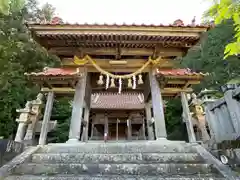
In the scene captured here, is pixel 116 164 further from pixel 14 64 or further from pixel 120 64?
pixel 14 64

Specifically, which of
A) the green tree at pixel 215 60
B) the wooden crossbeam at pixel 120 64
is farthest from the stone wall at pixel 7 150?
the green tree at pixel 215 60

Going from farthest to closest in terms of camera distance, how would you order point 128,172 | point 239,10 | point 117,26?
1. point 117,26
2. point 128,172
3. point 239,10

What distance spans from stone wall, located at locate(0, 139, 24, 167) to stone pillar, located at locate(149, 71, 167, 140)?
3635 mm

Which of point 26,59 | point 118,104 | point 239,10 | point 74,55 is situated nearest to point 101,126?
point 118,104

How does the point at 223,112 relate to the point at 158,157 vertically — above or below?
above

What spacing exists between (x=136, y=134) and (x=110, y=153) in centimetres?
1160

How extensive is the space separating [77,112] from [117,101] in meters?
8.46

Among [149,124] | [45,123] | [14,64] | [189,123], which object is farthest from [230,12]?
[14,64]

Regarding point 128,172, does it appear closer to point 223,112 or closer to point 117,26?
point 223,112

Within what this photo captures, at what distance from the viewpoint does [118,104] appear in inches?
535

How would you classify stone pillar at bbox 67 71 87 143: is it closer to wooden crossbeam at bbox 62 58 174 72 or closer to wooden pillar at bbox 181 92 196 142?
wooden crossbeam at bbox 62 58 174 72

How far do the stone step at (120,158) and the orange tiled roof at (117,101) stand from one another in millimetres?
8854

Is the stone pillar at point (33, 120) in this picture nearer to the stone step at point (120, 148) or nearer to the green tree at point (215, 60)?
the stone step at point (120, 148)

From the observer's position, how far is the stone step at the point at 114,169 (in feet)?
11.7
